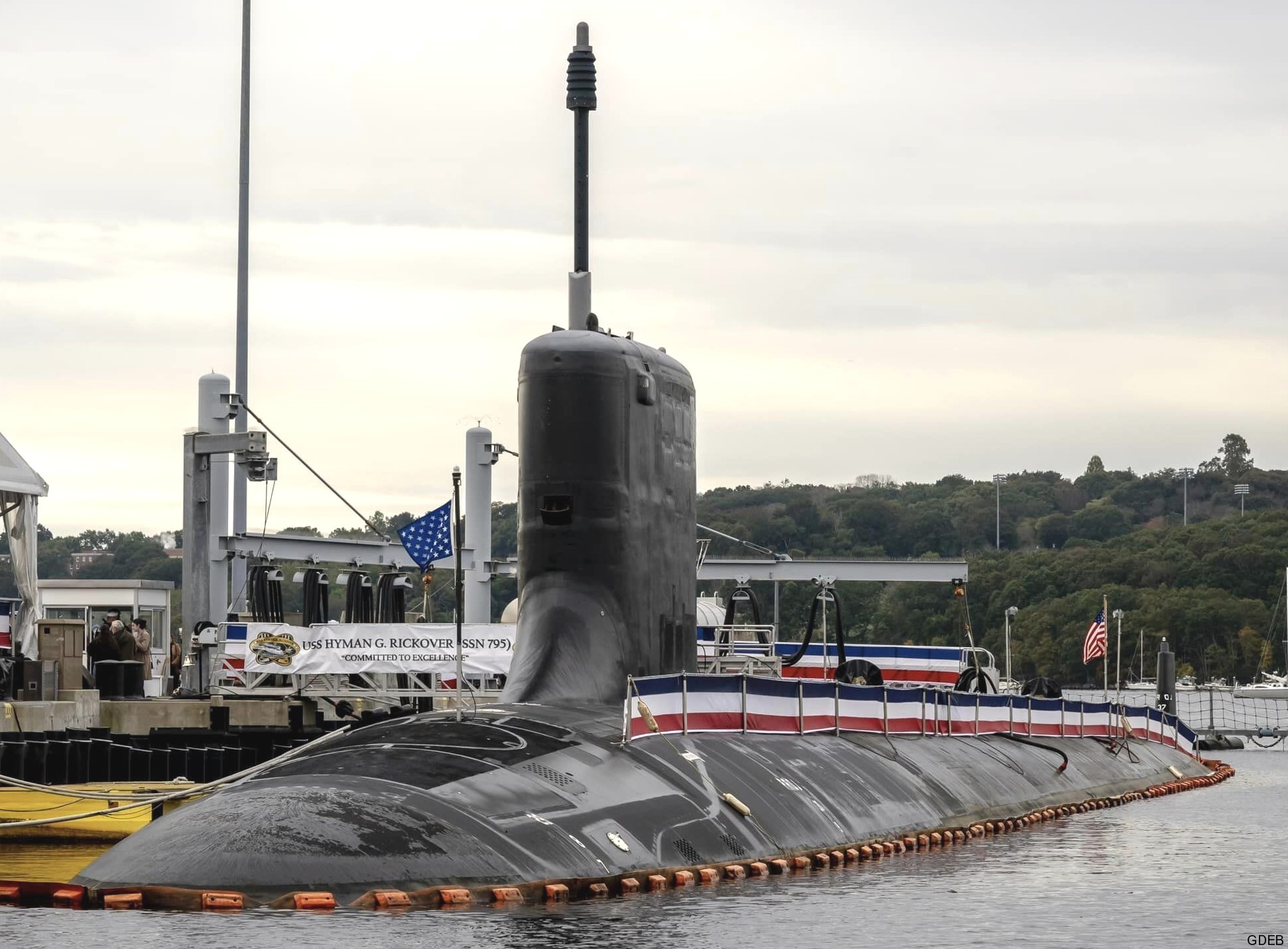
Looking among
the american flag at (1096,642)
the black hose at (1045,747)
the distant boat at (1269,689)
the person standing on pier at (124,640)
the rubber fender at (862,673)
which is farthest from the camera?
the distant boat at (1269,689)

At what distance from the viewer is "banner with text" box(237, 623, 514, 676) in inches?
1442

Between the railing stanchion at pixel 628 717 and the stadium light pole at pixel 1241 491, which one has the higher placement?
the stadium light pole at pixel 1241 491

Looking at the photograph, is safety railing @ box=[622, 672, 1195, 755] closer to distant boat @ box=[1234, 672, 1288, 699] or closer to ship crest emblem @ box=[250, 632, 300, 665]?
ship crest emblem @ box=[250, 632, 300, 665]

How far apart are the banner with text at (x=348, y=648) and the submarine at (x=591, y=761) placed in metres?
13.0

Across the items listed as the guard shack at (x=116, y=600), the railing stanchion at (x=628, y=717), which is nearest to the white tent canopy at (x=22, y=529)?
the guard shack at (x=116, y=600)

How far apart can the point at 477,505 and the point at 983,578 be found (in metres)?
70.8

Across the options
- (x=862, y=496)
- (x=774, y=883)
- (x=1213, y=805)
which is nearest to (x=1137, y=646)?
(x=862, y=496)

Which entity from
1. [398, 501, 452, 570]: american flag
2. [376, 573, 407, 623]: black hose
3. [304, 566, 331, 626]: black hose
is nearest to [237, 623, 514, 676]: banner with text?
[398, 501, 452, 570]: american flag

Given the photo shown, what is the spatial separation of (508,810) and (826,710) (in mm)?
8511

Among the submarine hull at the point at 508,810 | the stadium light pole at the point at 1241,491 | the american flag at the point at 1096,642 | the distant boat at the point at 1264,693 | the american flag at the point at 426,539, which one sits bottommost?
the distant boat at the point at 1264,693

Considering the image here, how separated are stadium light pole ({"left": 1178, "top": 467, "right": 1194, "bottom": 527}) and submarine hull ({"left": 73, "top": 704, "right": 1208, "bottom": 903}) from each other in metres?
127

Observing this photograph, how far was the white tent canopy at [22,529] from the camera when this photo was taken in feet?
121

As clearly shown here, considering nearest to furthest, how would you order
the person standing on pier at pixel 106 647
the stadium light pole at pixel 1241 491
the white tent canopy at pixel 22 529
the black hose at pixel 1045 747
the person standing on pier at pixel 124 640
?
the black hose at pixel 1045 747
the person standing on pier at pixel 106 647
the person standing on pier at pixel 124 640
the white tent canopy at pixel 22 529
the stadium light pole at pixel 1241 491

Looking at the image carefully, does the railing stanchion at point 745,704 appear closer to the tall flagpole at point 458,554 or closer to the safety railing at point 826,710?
the safety railing at point 826,710
